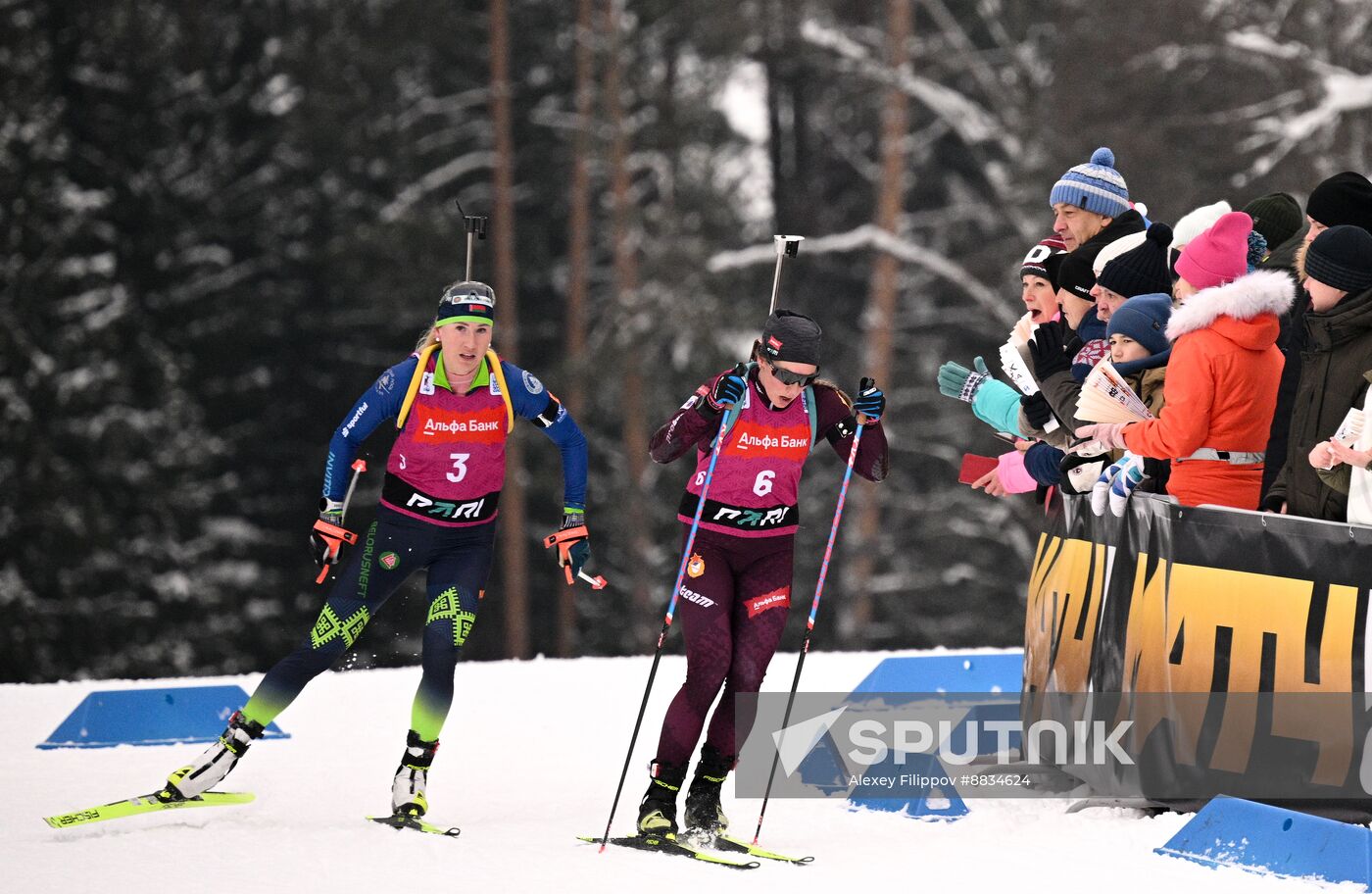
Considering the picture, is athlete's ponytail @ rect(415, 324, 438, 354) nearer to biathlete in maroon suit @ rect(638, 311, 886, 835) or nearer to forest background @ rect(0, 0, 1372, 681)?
biathlete in maroon suit @ rect(638, 311, 886, 835)

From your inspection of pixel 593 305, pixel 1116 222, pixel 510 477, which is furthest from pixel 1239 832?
pixel 593 305

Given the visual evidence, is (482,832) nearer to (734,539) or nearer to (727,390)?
(734,539)

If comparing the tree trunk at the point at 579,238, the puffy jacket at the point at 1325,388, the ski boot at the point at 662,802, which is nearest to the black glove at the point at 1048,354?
the puffy jacket at the point at 1325,388

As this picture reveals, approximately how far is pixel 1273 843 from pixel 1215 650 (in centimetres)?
86

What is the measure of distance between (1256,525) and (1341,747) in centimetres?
80

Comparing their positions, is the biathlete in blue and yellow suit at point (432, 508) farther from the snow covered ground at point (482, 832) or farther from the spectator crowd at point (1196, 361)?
the spectator crowd at point (1196, 361)

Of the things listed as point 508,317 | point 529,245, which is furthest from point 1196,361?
point 529,245

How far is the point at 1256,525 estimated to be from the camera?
6.39 m

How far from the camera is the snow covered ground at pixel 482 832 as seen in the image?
19.1ft

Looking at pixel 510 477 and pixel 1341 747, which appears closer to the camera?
pixel 1341 747

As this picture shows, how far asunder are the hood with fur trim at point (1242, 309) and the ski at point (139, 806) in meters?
3.83

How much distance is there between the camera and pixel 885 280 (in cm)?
2444

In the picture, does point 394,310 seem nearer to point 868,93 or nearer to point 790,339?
point 868,93

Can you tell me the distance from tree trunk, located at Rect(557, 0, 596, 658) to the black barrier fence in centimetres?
1771
